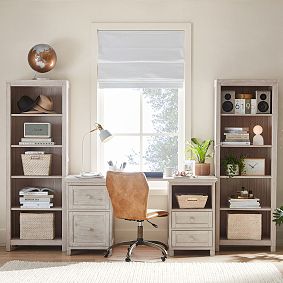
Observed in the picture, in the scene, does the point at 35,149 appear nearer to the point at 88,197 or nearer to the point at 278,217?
the point at 88,197

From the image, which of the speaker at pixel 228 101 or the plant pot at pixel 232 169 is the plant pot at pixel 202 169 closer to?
the plant pot at pixel 232 169

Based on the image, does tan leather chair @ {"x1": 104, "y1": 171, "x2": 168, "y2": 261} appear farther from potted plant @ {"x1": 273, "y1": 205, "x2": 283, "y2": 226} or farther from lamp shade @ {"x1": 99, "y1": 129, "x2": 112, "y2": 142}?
potted plant @ {"x1": 273, "y1": 205, "x2": 283, "y2": 226}

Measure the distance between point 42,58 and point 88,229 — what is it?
1.82 meters

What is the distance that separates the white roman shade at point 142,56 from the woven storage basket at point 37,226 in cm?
166

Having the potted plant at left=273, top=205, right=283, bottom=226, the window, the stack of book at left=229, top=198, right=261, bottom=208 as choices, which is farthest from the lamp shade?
the potted plant at left=273, top=205, right=283, bottom=226

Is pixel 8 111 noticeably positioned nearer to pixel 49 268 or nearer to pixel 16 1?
pixel 16 1

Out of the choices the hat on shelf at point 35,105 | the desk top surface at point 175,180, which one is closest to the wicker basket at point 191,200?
the desk top surface at point 175,180

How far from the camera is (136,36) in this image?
703 cm

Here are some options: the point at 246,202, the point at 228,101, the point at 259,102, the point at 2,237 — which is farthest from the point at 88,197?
the point at 259,102

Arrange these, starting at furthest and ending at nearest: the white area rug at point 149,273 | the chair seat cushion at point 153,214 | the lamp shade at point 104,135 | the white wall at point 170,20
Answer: the white wall at point 170,20 → the lamp shade at point 104,135 → the chair seat cushion at point 153,214 → the white area rug at point 149,273

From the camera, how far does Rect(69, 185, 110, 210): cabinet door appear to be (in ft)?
21.5

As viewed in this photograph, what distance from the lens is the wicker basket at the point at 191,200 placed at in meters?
6.56

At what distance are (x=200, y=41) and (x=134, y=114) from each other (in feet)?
3.50

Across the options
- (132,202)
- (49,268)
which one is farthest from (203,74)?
(49,268)
